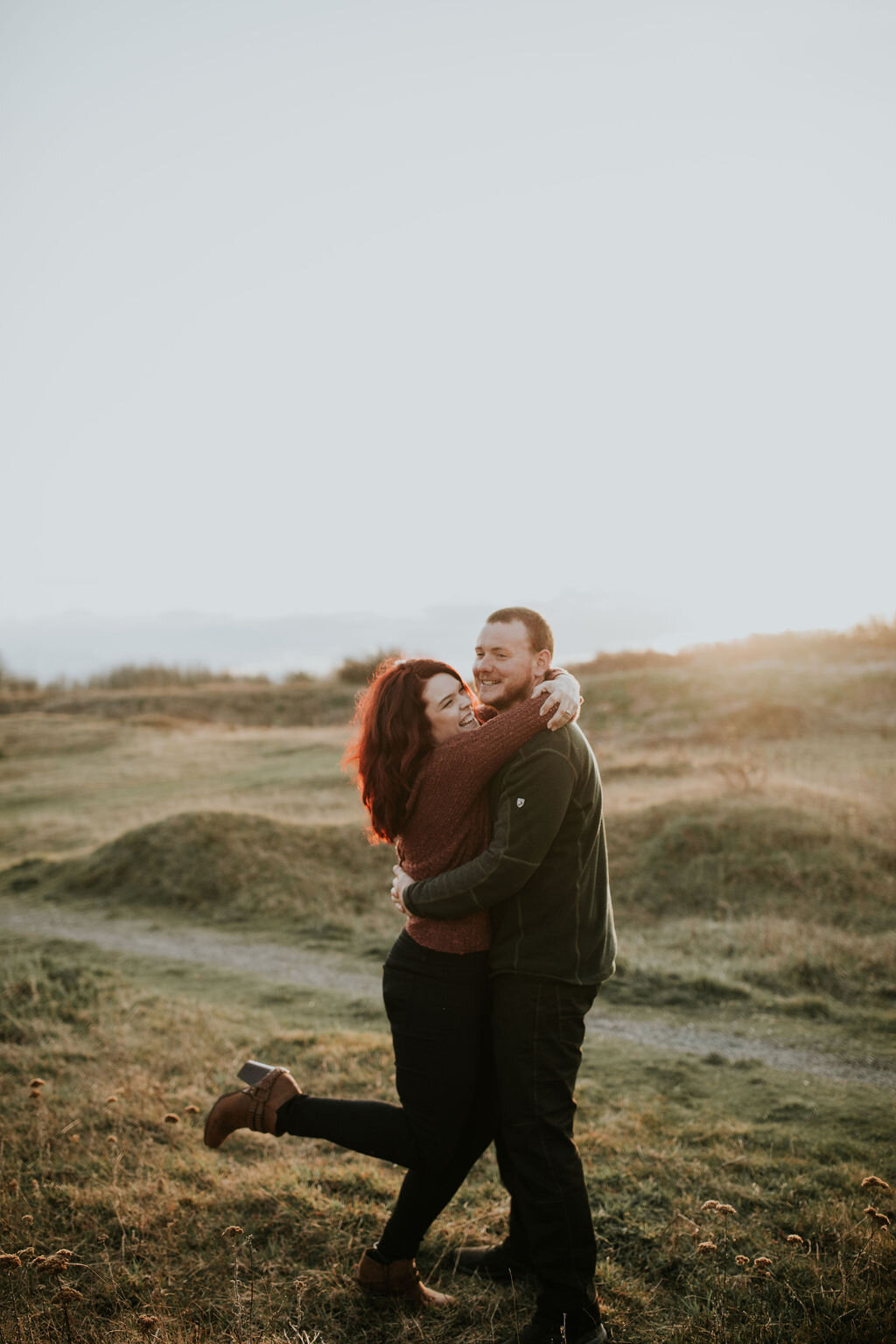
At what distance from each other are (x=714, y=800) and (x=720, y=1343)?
9160 millimetres

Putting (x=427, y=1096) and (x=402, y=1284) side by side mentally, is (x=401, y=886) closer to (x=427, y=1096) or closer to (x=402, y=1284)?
(x=427, y=1096)

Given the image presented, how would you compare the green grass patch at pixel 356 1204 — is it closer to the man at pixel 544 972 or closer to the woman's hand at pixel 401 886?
the man at pixel 544 972

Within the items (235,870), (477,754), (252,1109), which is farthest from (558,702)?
(235,870)

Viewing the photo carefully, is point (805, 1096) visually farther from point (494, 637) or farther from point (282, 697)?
point (282, 697)

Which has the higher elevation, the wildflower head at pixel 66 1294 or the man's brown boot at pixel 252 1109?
the man's brown boot at pixel 252 1109

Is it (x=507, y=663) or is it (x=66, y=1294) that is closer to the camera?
(x=66, y=1294)

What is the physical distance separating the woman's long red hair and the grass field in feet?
5.71

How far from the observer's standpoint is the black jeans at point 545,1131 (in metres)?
2.79

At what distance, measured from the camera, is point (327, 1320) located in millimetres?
3010

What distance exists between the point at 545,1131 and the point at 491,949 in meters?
0.59

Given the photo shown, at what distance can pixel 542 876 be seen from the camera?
288 centimetres

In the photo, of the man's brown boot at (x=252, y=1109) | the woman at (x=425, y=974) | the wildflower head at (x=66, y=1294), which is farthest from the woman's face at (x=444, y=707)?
the wildflower head at (x=66, y=1294)

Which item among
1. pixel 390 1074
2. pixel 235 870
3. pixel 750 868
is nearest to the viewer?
pixel 390 1074

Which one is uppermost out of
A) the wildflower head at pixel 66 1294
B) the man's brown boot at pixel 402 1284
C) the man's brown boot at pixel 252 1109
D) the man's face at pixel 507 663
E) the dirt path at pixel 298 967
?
the man's face at pixel 507 663
